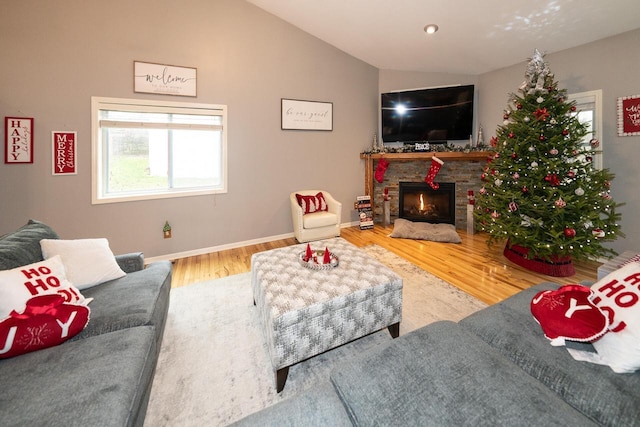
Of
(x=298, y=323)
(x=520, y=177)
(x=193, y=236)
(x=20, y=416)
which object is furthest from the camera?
(x=193, y=236)

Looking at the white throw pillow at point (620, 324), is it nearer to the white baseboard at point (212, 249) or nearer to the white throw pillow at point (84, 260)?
the white throw pillow at point (84, 260)

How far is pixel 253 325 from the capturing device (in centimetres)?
218

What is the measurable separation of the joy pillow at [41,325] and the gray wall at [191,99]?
2.41 m

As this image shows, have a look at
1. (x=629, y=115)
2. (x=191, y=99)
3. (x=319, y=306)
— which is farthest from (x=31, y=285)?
(x=629, y=115)

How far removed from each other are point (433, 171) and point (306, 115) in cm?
239

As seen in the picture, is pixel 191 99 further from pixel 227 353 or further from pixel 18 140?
pixel 227 353

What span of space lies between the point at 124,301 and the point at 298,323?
A: 1.04 metres

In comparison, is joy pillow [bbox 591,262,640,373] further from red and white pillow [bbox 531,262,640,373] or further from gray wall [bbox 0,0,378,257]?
gray wall [bbox 0,0,378,257]

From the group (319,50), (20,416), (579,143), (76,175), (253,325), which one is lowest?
(253,325)

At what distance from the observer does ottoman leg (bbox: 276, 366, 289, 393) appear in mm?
1536

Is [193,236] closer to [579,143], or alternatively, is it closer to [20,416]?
[20,416]

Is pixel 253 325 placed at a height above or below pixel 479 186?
below

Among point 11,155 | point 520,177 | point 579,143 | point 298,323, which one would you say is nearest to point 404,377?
point 298,323

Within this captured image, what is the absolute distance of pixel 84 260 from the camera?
5.84 feet
